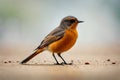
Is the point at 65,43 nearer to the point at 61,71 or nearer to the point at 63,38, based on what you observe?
the point at 63,38

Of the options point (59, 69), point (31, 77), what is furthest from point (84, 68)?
point (31, 77)

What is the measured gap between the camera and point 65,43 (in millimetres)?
3477

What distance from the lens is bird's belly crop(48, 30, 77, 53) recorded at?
3.48m

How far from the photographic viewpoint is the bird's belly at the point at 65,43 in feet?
11.4

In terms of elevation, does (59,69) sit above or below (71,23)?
below

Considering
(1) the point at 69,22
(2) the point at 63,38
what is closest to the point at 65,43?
(2) the point at 63,38

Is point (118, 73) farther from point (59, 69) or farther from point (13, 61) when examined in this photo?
point (13, 61)

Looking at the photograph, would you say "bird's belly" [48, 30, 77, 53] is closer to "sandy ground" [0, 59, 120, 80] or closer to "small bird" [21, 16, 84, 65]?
"small bird" [21, 16, 84, 65]

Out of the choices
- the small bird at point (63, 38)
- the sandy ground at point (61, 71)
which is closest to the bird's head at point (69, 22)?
the small bird at point (63, 38)

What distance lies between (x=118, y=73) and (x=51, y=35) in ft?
2.07

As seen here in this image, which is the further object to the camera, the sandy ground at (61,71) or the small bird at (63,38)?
the small bird at (63,38)

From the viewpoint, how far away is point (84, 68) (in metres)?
3.41

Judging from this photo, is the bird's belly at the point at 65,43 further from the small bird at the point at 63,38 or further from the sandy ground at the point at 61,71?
the sandy ground at the point at 61,71

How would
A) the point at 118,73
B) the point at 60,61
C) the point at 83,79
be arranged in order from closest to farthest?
the point at 83,79
the point at 118,73
the point at 60,61
